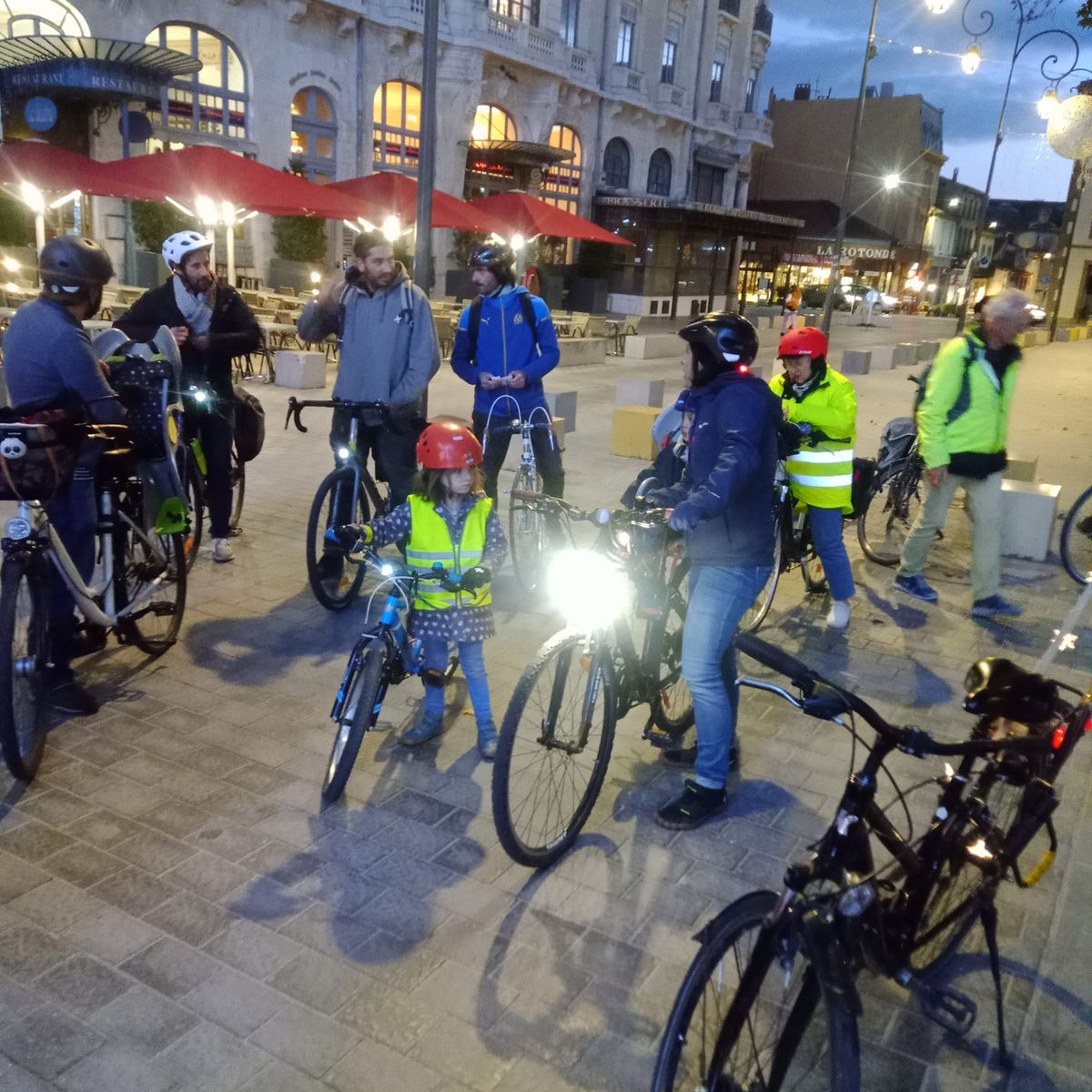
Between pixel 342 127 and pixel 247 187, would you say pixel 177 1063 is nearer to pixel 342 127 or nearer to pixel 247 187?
pixel 247 187

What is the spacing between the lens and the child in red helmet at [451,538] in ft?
13.3

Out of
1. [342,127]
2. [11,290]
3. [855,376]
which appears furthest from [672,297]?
[11,290]

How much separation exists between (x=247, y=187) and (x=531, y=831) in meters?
10.9

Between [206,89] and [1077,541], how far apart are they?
895 inches

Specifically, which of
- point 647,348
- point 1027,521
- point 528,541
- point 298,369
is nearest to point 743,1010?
point 528,541

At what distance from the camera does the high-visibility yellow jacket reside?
19.0 ft

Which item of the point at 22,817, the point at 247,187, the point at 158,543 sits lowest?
A: the point at 22,817

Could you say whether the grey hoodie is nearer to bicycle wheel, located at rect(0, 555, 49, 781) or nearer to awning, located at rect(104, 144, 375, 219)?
bicycle wheel, located at rect(0, 555, 49, 781)

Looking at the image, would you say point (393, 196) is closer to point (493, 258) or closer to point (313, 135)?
point (493, 258)

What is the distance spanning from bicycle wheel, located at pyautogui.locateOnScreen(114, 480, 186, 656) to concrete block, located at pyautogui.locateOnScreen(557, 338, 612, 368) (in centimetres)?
1422

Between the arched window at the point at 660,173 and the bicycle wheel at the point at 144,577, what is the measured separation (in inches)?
1496

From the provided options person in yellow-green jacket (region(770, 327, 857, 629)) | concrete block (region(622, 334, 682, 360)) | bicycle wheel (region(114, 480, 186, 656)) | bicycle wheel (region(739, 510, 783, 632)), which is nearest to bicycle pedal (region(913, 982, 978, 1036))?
bicycle wheel (region(739, 510, 783, 632))

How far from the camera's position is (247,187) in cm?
1225

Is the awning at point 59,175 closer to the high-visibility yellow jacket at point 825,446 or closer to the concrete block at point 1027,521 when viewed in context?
the high-visibility yellow jacket at point 825,446
